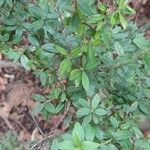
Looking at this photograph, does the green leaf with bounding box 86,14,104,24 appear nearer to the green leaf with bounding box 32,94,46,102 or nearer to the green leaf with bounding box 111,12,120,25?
the green leaf with bounding box 111,12,120,25

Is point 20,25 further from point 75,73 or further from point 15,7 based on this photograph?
point 75,73

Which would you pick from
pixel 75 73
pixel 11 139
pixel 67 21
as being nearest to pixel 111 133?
pixel 75 73

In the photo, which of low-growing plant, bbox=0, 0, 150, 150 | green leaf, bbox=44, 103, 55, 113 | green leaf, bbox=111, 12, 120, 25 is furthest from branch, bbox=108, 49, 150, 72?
green leaf, bbox=44, 103, 55, 113

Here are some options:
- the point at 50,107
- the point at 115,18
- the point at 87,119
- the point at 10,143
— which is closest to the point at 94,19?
the point at 115,18

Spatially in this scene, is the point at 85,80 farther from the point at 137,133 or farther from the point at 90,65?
the point at 137,133

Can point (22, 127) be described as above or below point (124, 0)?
below

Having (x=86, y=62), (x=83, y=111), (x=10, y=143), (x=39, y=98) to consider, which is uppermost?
(x=86, y=62)

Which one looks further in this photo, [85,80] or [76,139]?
[85,80]

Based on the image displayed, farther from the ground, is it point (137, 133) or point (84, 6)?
point (84, 6)
